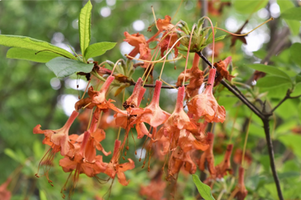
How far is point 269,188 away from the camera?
1422mm

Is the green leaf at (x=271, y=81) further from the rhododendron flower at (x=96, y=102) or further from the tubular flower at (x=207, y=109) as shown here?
the rhododendron flower at (x=96, y=102)

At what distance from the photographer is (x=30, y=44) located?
783 millimetres

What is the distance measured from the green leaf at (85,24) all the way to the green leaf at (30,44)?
0.06m

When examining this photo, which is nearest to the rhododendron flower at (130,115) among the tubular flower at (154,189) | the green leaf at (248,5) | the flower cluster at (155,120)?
the flower cluster at (155,120)

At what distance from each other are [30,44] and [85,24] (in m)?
0.16

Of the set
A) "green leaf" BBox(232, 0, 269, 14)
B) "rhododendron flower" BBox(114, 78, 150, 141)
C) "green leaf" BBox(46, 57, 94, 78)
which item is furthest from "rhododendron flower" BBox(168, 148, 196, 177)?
"green leaf" BBox(232, 0, 269, 14)

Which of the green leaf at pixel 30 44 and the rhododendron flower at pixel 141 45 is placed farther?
the rhododendron flower at pixel 141 45

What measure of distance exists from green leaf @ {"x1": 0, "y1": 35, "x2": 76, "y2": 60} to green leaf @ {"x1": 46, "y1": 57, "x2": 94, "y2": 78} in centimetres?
6

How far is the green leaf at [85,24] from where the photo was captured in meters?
0.79

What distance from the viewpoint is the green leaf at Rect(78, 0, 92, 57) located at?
790mm

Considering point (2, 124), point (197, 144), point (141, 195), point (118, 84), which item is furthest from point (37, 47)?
point (2, 124)

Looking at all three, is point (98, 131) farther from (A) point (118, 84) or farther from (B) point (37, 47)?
(B) point (37, 47)

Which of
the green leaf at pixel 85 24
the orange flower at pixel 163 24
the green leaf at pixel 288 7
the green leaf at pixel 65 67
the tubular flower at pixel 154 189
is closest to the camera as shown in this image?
the green leaf at pixel 65 67

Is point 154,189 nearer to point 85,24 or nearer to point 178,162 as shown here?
point 178,162
